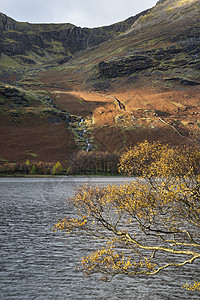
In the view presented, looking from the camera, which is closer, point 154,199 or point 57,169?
point 154,199

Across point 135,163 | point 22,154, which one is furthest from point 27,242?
point 22,154

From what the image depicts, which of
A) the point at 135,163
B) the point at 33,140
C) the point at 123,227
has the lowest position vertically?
the point at 123,227

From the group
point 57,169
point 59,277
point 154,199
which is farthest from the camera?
point 57,169

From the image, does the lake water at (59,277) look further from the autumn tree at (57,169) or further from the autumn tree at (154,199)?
the autumn tree at (57,169)

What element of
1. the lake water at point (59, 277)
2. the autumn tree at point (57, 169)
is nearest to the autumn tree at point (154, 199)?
the lake water at point (59, 277)

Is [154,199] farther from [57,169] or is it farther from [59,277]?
[57,169]

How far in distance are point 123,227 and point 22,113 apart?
566ft

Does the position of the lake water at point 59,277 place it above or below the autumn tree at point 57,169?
below

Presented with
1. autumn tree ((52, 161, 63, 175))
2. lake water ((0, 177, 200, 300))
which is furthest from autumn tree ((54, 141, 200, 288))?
autumn tree ((52, 161, 63, 175))

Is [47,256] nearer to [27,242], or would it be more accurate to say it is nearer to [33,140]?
[27,242]

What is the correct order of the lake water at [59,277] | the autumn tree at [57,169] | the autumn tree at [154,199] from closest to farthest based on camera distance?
the autumn tree at [154,199] < the lake water at [59,277] < the autumn tree at [57,169]

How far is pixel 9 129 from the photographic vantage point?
17675cm

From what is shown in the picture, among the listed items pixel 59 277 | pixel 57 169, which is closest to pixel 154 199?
pixel 59 277

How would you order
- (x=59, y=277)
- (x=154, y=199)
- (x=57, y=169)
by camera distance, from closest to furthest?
(x=154, y=199) < (x=59, y=277) < (x=57, y=169)
